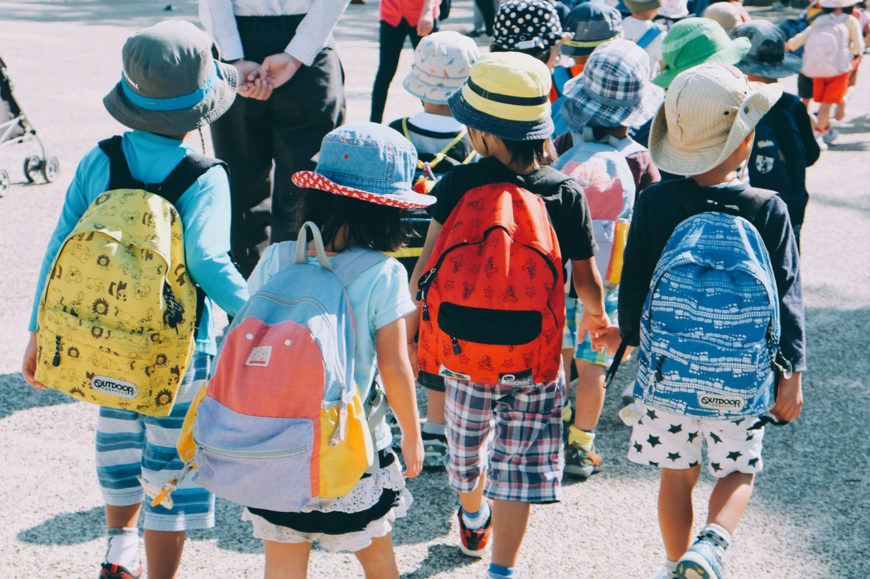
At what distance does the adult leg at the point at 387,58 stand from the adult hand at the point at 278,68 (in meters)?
A: 3.52

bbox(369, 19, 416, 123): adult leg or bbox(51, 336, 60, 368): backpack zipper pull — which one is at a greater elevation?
bbox(51, 336, 60, 368): backpack zipper pull

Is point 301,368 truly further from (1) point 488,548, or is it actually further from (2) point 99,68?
(2) point 99,68

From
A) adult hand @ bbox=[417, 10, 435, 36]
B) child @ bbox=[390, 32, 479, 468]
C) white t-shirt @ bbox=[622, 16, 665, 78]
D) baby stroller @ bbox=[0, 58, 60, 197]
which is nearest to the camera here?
child @ bbox=[390, 32, 479, 468]

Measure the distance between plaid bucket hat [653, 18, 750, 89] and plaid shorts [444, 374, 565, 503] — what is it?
210cm

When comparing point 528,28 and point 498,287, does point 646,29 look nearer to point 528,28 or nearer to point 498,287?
point 528,28

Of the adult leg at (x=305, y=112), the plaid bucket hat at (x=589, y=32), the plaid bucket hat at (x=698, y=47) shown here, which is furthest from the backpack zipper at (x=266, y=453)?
the plaid bucket hat at (x=589, y=32)

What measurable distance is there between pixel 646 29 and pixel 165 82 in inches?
182

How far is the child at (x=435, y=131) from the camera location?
3707 millimetres

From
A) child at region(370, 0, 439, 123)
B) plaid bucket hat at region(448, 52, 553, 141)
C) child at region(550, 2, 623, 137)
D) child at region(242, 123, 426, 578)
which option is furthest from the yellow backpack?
child at region(370, 0, 439, 123)

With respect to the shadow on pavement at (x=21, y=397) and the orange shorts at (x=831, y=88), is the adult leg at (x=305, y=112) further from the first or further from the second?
the orange shorts at (x=831, y=88)

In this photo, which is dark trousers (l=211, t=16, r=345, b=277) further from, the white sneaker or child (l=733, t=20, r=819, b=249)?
the white sneaker

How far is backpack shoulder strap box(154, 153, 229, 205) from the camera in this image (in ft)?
8.68

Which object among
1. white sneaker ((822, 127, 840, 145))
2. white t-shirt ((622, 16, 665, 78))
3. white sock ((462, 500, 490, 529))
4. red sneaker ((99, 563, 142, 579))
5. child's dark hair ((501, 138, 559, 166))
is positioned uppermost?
child's dark hair ((501, 138, 559, 166))

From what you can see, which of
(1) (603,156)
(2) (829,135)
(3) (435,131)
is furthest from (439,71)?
(2) (829,135)
